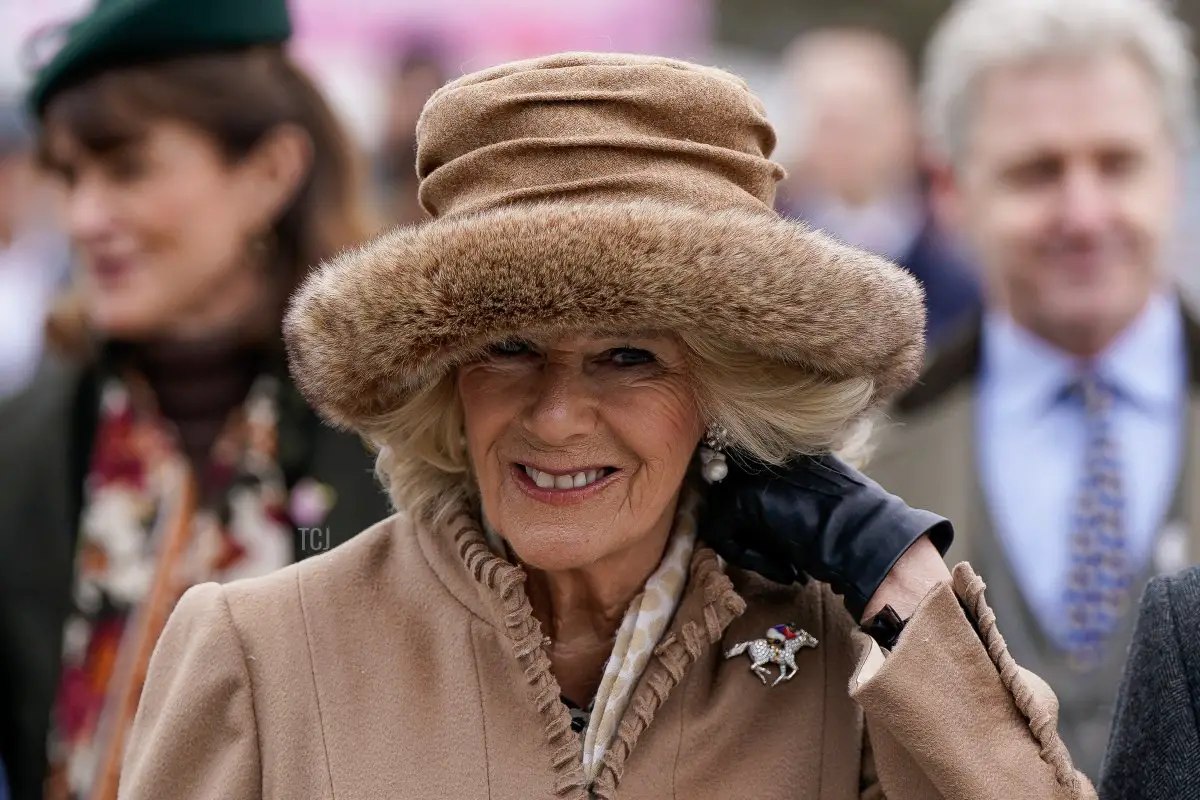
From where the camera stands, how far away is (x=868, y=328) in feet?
8.68

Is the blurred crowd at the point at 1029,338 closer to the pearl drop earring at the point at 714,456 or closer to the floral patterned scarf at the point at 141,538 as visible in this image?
the floral patterned scarf at the point at 141,538

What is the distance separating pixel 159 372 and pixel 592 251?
2.37m

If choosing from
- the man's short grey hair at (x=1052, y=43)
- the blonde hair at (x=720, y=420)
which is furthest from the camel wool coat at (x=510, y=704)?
the man's short grey hair at (x=1052, y=43)

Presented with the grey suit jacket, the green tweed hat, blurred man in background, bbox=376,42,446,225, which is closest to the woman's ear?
the green tweed hat

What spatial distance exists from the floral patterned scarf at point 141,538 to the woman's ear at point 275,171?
1.63 feet

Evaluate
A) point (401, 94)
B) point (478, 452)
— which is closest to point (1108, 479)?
point (478, 452)

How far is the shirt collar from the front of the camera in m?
4.51

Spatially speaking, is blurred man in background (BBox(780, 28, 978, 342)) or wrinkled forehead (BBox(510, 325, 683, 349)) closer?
→ wrinkled forehead (BBox(510, 325, 683, 349))

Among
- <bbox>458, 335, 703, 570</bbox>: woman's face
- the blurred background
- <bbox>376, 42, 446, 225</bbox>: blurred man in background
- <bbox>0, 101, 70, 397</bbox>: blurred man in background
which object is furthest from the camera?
<bbox>0, 101, 70, 397</bbox>: blurred man in background

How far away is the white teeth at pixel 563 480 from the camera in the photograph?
107 inches

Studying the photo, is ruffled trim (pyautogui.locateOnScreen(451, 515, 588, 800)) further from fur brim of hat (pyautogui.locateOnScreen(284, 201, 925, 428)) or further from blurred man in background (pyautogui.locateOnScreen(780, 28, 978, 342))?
blurred man in background (pyautogui.locateOnScreen(780, 28, 978, 342))

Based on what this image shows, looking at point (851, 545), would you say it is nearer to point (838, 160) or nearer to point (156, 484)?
point (156, 484)

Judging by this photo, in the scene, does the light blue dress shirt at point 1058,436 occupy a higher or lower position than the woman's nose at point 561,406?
lower

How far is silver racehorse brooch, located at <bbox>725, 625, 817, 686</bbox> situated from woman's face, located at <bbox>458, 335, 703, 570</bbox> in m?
0.26
